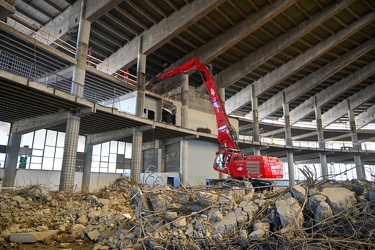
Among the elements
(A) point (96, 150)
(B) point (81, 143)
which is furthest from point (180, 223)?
(A) point (96, 150)

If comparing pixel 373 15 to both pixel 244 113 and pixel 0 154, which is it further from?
pixel 0 154

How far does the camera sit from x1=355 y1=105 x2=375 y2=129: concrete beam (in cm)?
3562

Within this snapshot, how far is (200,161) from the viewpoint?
2370 centimetres

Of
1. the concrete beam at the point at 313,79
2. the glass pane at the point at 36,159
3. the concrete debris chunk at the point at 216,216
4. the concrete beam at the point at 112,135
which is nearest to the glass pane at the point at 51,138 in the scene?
the glass pane at the point at 36,159

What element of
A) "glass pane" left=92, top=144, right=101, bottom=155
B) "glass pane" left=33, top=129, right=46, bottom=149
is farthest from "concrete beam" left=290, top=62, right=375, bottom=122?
"glass pane" left=33, top=129, right=46, bottom=149

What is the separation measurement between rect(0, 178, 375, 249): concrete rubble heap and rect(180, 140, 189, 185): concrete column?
1514 centimetres

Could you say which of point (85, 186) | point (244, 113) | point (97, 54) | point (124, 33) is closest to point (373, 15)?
point (244, 113)

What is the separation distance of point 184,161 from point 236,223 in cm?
1793

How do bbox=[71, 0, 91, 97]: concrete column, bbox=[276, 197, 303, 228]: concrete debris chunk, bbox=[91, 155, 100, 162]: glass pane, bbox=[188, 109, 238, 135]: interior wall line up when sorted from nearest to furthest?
bbox=[276, 197, 303, 228]: concrete debris chunk → bbox=[71, 0, 91, 97]: concrete column → bbox=[91, 155, 100, 162]: glass pane → bbox=[188, 109, 238, 135]: interior wall

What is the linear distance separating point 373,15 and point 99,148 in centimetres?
2520

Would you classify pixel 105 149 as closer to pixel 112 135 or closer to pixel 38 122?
pixel 112 135

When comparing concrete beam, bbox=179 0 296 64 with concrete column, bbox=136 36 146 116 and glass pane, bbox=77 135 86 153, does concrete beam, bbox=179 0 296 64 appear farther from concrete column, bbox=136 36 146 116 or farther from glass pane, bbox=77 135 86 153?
glass pane, bbox=77 135 86 153

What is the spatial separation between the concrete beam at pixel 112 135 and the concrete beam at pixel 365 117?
33295mm

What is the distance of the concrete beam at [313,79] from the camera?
24.3 m
